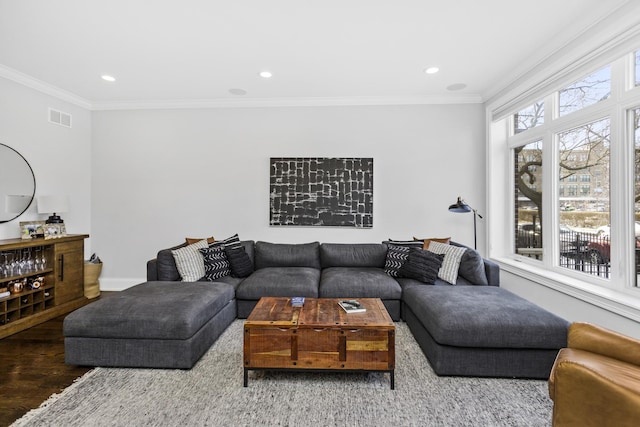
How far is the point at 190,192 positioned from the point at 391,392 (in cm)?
366

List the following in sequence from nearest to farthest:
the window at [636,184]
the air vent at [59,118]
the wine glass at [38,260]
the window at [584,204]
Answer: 1. the window at [636,184]
2. the window at [584,204]
3. the wine glass at [38,260]
4. the air vent at [59,118]

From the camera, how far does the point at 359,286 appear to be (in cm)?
313

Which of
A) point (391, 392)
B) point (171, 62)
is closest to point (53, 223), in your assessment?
point (171, 62)

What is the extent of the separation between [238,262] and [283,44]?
235cm

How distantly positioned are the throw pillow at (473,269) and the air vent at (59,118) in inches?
208

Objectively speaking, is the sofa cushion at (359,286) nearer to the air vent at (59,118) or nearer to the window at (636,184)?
the window at (636,184)

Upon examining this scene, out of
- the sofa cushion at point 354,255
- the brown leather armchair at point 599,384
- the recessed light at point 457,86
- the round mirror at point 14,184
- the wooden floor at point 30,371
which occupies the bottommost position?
the wooden floor at point 30,371

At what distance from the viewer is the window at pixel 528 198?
10.9 ft

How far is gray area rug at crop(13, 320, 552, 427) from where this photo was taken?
1720mm

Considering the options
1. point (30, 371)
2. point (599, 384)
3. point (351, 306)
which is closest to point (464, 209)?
point (351, 306)

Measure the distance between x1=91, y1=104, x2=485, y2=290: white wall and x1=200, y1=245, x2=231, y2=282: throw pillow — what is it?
0.85m

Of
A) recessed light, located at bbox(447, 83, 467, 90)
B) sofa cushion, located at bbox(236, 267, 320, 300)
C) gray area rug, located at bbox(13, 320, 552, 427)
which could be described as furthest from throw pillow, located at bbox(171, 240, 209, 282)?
recessed light, located at bbox(447, 83, 467, 90)

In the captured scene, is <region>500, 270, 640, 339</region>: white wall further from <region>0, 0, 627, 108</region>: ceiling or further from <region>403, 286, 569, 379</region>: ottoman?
<region>0, 0, 627, 108</region>: ceiling

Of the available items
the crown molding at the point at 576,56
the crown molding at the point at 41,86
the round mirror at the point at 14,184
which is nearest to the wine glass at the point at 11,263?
the round mirror at the point at 14,184
